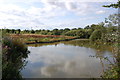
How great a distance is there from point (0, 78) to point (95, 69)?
3.07 metres

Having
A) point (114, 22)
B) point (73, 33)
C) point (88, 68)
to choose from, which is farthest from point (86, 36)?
point (114, 22)

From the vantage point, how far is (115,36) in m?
2.88

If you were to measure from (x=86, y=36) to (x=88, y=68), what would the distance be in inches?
841

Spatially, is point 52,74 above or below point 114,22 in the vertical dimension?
below

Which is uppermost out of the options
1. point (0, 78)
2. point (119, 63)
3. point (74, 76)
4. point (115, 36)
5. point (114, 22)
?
point (114, 22)

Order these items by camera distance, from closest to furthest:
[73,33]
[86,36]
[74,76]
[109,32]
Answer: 1. [109,32]
2. [74,76]
3. [86,36]
4. [73,33]

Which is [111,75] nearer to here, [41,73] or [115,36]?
[115,36]

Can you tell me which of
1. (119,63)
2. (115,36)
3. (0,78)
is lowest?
(0,78)

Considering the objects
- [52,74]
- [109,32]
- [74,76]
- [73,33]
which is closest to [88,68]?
[74,76]

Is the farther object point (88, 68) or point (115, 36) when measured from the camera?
point (88, 68)

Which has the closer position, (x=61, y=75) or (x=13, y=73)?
(x=13, y=73)

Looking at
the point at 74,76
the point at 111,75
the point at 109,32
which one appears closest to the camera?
the point at 111,75

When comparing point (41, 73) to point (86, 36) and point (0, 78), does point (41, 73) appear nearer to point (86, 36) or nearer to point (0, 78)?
point (0, 78)

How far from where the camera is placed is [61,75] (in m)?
4.02
